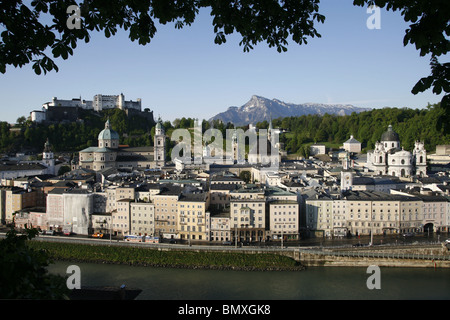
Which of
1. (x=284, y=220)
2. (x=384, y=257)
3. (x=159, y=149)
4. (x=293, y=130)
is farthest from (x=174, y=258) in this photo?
(x=293, y=130)

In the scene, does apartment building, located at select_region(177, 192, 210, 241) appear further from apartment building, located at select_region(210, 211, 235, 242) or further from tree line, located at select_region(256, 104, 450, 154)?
tree line, located at select_region(256, 104, 450, 154)

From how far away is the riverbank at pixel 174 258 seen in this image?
37.8 feet

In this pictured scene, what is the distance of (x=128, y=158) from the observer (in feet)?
95.7

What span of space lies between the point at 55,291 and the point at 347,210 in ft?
44.7

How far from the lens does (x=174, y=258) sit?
477 inches

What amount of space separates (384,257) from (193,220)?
6.06 m

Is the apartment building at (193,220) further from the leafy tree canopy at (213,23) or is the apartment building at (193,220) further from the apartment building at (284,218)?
the leafy tree canopy at (213,23)

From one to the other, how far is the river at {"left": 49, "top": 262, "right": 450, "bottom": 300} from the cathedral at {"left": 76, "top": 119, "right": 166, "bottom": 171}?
16.8 m

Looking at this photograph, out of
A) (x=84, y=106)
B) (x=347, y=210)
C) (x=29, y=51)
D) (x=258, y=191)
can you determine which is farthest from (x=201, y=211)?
(x=84, y=106)

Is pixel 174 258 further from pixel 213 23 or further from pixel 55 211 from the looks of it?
pixel 213 23

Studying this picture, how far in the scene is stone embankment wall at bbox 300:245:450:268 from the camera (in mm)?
11742

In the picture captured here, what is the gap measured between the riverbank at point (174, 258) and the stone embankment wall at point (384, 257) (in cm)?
71

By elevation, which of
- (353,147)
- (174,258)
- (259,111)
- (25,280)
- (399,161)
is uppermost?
(259,111)
